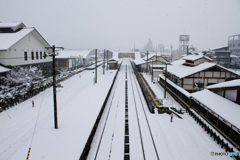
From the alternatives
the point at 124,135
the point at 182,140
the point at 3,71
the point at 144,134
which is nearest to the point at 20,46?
the point at 3,71

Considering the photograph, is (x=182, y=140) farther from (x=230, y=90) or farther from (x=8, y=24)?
(x=8, y=24)

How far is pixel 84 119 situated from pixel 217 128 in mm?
10091

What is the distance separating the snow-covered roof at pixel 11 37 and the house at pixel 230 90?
22458 mm

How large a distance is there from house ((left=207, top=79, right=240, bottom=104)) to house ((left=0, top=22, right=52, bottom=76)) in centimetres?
1761

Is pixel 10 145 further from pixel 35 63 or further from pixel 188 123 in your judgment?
pixel 35 63

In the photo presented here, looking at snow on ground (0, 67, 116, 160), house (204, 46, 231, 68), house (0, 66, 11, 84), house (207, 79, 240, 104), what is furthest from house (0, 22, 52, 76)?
house (204, 46, 231, 68)

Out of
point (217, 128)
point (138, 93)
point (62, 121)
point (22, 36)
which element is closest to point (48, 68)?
point (22, 36)

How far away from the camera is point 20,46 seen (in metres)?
23.3

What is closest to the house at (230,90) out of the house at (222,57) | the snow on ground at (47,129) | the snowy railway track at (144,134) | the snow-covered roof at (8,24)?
the snowy railway track at (144,134)

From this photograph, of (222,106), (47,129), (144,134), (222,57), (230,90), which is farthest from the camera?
(222,57)

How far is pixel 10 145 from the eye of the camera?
9.99m

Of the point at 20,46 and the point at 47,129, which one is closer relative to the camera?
the point at 47,129

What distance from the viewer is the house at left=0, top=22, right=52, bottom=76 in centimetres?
2059

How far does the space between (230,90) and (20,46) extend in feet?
82.0
